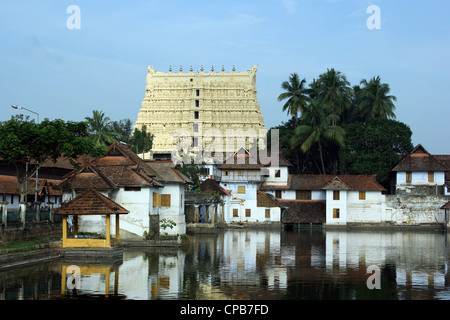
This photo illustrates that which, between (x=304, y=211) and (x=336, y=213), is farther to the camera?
(x=304, y=211)


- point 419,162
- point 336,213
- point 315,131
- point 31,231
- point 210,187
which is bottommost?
point 31,231

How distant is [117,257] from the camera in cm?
2877

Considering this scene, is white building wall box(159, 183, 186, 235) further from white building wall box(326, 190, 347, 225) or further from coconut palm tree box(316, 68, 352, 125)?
coconut palm tree box(316, 68, 352, 125)

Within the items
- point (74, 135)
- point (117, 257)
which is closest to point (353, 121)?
point (74, 135)

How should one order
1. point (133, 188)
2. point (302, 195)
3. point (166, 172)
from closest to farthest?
point (133, 188)
point (166, 172)
point (302, 195)

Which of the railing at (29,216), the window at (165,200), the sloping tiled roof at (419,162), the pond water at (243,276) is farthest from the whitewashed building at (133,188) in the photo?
the sloping tiled roof at (419,162)

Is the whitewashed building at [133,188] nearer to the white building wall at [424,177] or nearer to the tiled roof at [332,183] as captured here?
the tiled roof at [332,183]

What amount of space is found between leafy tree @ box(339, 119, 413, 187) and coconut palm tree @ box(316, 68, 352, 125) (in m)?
6.39

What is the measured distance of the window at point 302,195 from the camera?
6800 cm

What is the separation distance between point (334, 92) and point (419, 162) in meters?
17.3

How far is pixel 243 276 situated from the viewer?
2430 cm

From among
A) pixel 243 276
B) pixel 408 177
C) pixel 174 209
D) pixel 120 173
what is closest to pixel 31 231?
pixel 120 173

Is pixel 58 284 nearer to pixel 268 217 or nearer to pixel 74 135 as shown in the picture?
pixel 74 135

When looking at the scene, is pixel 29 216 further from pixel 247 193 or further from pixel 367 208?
pixel 367 208
